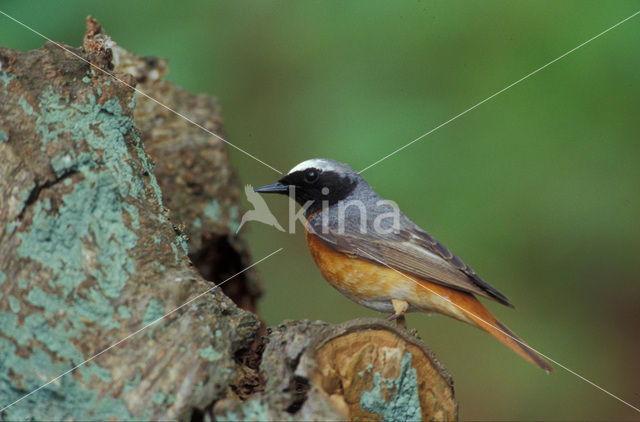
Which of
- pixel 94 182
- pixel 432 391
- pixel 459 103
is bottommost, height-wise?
pixel 432 391

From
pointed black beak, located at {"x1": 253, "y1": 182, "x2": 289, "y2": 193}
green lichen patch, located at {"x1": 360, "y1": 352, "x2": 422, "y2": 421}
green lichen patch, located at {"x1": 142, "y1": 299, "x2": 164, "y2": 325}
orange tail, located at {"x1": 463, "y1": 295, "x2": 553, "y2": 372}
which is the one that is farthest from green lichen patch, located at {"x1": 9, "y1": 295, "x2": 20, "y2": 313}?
orange tail, located at {"x1": 463, "y1": 295, "x2": 553, "y2": 372}

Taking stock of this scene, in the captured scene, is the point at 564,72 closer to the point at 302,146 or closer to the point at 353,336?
the point at 302,146

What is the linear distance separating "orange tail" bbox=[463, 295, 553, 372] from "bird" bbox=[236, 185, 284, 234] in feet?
6.95

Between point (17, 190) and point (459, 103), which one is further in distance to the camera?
point (459, 103)

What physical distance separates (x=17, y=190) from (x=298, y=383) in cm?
142

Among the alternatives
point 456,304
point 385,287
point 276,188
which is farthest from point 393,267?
point 276,188

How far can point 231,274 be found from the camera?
5.23m

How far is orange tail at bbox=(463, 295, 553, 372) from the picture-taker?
3460 mm

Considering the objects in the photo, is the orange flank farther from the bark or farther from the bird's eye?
the bark

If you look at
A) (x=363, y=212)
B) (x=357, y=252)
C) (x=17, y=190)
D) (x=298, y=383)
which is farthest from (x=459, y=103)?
(x=17, y=190)

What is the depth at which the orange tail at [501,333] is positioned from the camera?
346cm

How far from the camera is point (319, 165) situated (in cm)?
445

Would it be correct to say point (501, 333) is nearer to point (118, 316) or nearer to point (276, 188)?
point (276, 188)

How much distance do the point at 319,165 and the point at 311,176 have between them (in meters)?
0.10
